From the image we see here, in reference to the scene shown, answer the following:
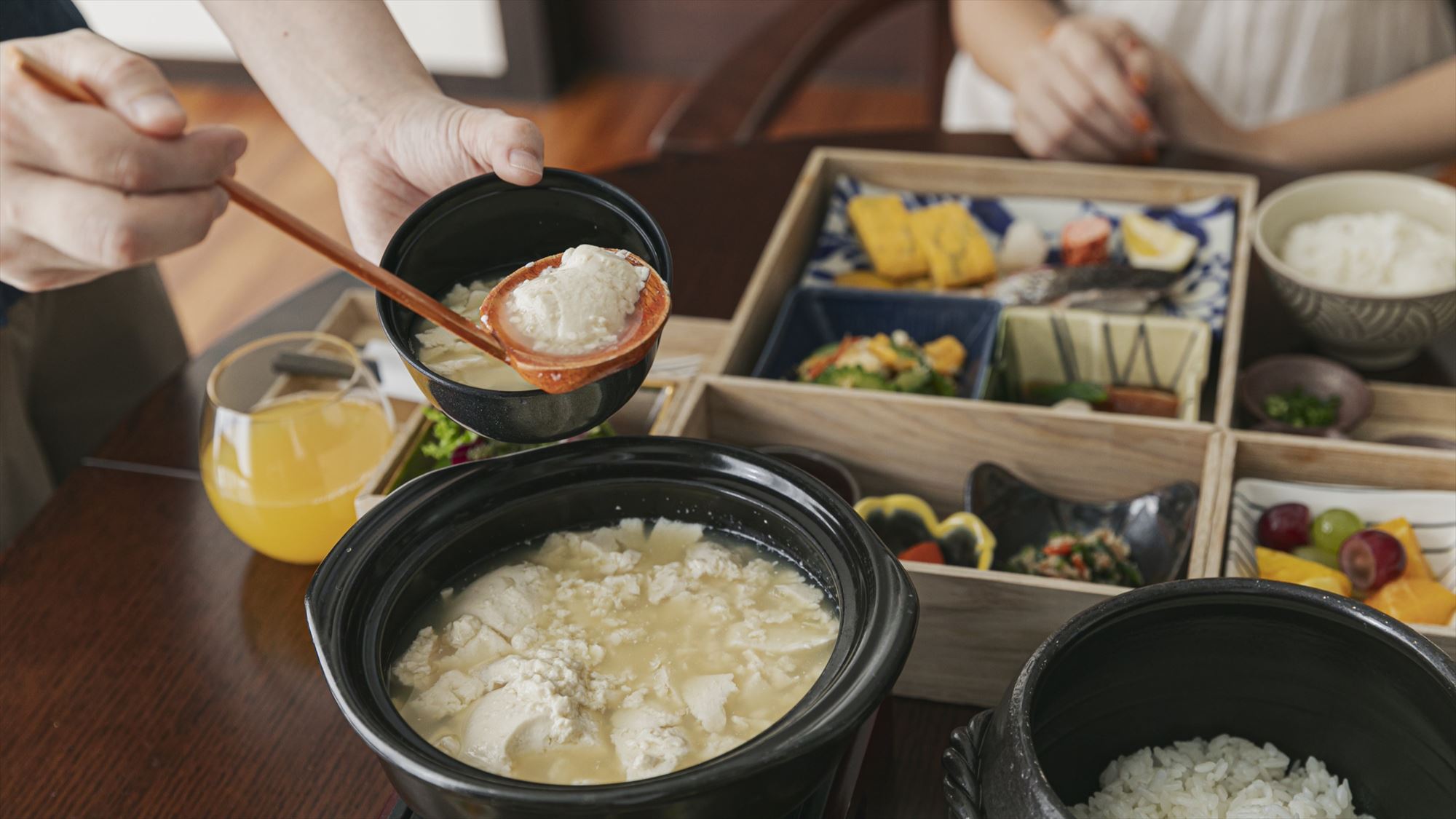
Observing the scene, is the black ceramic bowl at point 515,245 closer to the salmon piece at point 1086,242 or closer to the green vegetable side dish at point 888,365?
the green vegetable side dish at point 888,365

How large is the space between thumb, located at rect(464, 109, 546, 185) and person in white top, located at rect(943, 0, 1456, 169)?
4.77 ft

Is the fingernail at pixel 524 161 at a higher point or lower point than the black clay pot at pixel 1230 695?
higher

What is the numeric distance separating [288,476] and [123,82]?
0.59m

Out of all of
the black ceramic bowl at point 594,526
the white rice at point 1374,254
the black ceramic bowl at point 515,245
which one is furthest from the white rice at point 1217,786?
the white rice at point 1374,254

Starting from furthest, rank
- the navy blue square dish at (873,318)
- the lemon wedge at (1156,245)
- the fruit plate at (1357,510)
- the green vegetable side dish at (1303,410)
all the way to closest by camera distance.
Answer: the lemon wedge at (1156,245) < the navy blue square dish at (873,318) < the green vegetable side dish at (1303,410) < the fruit plate at (1357,510)

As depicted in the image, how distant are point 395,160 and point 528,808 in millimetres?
974

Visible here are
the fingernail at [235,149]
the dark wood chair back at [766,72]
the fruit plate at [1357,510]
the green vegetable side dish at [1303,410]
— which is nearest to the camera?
the fingernail at [235,149]

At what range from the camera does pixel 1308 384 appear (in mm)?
1938

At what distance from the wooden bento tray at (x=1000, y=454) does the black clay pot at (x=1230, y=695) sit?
201mm

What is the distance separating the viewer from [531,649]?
1200 millimetres

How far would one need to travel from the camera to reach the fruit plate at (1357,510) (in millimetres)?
1578

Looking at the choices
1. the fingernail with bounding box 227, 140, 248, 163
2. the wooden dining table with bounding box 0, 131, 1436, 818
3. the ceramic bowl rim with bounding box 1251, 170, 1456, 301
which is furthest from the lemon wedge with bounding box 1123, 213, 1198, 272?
the fingernail with bounding box 227, 140, 248, 163

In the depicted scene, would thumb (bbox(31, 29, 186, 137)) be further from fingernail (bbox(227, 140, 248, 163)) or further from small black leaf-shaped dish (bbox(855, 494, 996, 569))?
small black leaf-shaped dish (bbox(855, 494, 996, 569))

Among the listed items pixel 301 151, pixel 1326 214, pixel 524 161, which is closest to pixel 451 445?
pixel 524 161
